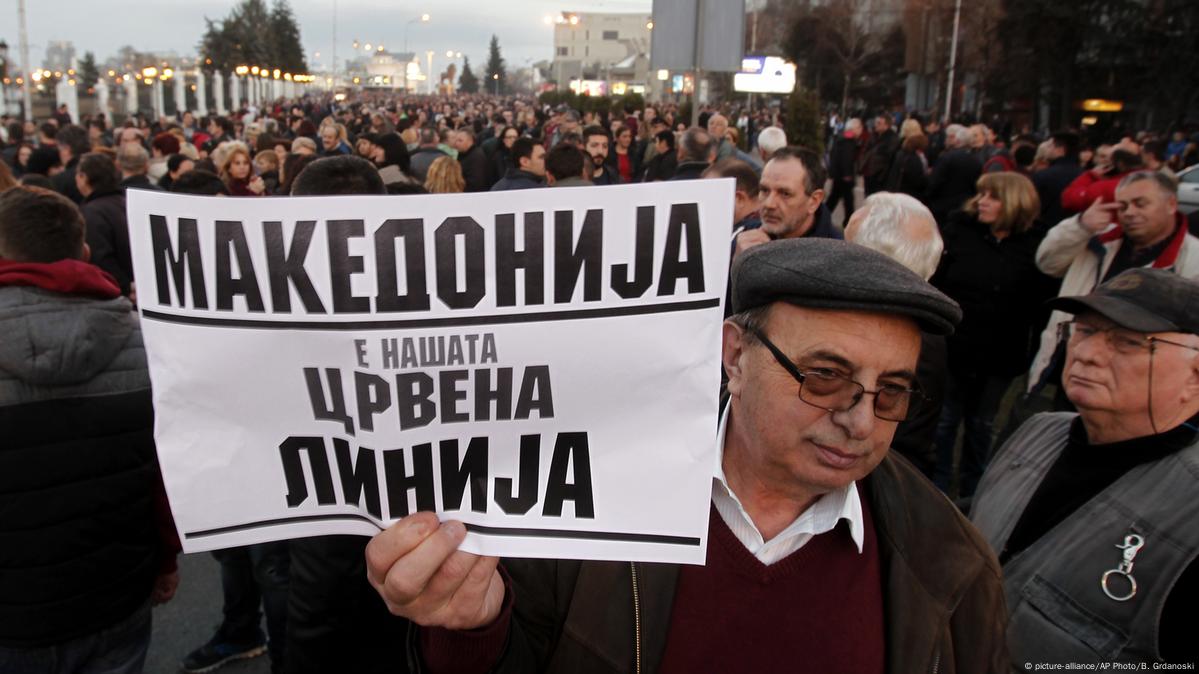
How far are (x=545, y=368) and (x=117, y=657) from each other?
2.22m

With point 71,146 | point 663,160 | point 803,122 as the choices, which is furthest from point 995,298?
point 803,122

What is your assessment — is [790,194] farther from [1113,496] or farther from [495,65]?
[495,65]

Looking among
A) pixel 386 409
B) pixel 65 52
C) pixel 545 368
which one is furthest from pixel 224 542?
pixel 65 52

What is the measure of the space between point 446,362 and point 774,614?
0.78 meters

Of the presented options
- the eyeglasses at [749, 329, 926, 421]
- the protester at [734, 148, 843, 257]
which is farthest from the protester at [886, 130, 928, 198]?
the eyeglasses at [749, 329, 926, 421]

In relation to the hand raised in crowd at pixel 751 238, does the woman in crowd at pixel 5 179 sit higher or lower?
higher

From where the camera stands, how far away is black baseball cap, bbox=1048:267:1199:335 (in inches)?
89.4

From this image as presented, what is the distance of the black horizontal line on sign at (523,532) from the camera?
1.35m

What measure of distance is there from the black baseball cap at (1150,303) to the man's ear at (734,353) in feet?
3.81

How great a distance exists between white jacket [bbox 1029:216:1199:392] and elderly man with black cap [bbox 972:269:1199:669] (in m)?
2.33

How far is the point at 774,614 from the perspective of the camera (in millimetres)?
1591

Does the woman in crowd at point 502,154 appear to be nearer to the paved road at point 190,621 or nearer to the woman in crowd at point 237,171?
the woman in crowd at point 237,171

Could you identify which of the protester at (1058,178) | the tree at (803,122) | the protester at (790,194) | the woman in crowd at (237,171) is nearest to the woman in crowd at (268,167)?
the woman in crowd at (237,171)

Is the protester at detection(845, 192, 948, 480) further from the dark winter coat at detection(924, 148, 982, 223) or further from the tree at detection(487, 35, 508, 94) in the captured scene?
the tree at detection(487, 35, 508, 94)
